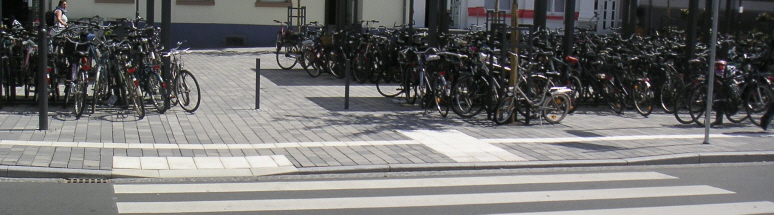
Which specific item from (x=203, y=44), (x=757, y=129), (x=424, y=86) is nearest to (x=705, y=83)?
(x=757, y=129)

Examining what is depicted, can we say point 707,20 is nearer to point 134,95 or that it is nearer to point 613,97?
point 613,97

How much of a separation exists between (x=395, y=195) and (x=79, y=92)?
5.88 m

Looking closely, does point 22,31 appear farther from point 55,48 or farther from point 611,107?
point 611,107

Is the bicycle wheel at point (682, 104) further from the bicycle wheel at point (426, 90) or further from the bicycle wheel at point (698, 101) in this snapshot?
the bicycle wheel at point (426, 90)

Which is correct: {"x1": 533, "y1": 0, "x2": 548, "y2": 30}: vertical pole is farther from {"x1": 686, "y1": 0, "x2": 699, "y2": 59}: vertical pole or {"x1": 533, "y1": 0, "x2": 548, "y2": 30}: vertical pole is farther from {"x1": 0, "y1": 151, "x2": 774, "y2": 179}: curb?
{"x1": 0, "y1": 151, "x2": 774, "y2": 179}: curb

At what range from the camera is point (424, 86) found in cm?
1425

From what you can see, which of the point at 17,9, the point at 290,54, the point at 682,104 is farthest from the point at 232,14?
the point at 682,104

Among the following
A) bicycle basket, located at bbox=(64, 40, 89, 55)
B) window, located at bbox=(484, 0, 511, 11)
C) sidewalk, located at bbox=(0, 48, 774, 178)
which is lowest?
sidewalk, located at bbox=(0, 48, 774, 178)

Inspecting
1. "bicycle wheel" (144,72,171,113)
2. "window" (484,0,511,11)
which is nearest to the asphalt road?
"bicycle wheel" (144,72,171,113)

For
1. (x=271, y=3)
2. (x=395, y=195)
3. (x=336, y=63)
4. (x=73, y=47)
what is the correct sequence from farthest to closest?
(x=271, y=3) → (x=336, y=63) → (x=73, y=47) → (x=395, y=195)

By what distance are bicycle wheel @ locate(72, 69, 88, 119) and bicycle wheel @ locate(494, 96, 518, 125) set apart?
546cm

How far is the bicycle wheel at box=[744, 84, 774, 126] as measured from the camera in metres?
13.6

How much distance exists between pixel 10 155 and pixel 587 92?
9.33 metres

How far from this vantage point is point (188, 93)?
44.0ft
